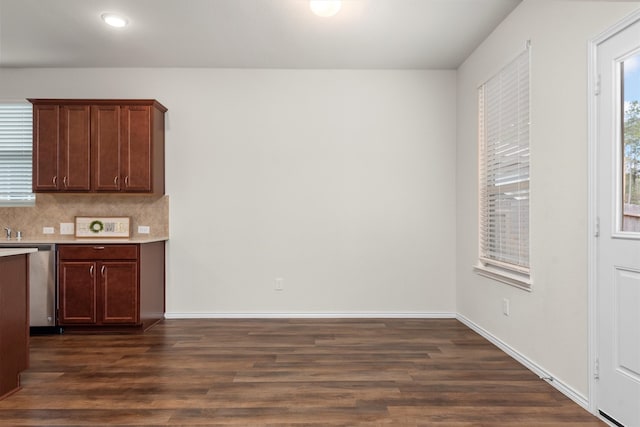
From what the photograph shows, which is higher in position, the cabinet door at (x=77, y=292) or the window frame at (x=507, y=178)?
the window frame at (x=507, y=178)

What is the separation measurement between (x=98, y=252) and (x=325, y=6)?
3113mm

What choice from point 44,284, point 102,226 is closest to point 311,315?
point 102,226

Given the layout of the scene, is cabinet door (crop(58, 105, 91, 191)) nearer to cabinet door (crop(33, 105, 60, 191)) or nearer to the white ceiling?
cabinet door (crop(33, 105, 60, 191))

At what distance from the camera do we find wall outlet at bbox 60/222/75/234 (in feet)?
15.7

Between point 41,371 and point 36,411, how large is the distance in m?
0.77

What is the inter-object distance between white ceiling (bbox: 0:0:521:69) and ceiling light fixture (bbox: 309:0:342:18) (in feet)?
0.29

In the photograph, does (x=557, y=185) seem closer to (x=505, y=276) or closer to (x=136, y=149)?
(x=505, y=276)

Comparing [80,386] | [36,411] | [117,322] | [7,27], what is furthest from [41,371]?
[7,27]

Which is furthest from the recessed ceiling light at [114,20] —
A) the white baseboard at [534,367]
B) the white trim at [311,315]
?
the white baseboard at [534,367]

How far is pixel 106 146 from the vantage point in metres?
4.44

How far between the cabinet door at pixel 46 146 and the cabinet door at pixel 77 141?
63 millimetres

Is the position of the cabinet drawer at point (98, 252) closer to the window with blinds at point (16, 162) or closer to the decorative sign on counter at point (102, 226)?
the decorative sign on counter at point (102, 226)

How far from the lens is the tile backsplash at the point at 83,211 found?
4.77 meters

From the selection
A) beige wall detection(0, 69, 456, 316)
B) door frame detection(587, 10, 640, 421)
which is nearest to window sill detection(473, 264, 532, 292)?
door frame detection(587, 10, 640, 421)
